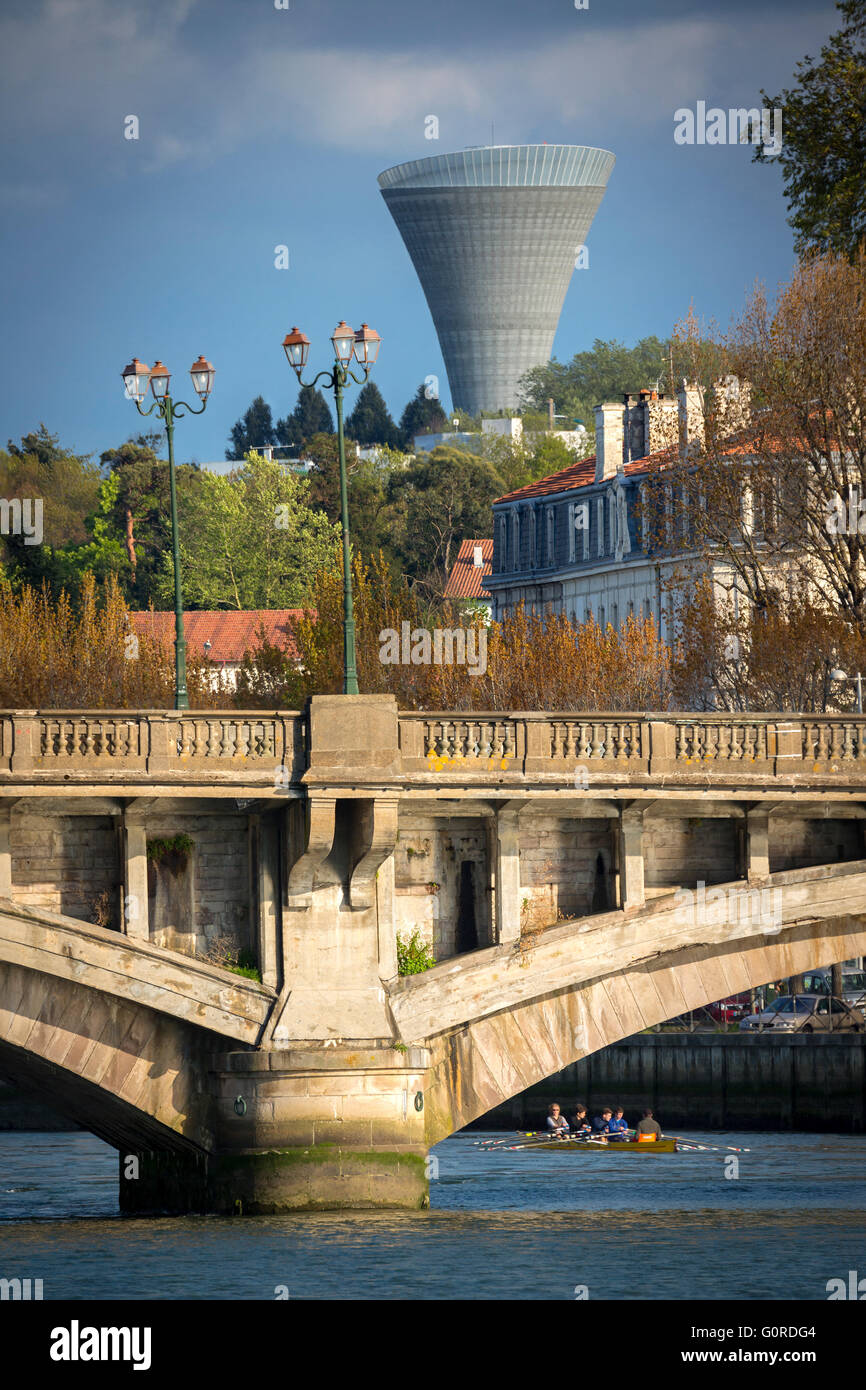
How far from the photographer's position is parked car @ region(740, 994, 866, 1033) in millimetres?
70750

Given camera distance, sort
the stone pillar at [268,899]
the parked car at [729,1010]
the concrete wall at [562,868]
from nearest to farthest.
→ the stone pillar at [268,899], the concrete wall at [562,868], the parked car at [729,1010]

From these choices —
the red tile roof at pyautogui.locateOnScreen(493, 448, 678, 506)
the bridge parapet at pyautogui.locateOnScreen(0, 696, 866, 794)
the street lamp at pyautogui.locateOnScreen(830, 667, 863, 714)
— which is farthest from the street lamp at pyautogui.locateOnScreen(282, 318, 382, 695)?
the red tile roof at pyautogui.locateOnScreen(493, 448, 678, 506)

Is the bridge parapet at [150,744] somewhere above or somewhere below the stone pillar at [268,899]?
above

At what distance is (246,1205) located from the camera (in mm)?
40781

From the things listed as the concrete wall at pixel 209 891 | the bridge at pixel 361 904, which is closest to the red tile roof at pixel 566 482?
the bridge at pixel 361 904

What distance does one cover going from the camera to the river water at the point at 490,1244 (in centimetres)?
3600

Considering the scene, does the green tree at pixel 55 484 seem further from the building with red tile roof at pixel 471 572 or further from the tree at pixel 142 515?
the building with red tile roof at pixel 471 572

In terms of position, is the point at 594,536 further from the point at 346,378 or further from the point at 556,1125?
the point at 346,378

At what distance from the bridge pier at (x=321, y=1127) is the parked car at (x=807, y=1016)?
30604mm

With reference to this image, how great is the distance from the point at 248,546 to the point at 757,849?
306 ft

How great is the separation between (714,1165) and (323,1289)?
24366mm

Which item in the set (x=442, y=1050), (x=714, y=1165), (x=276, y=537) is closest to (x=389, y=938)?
(x=442, y=1050)

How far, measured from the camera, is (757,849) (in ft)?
140

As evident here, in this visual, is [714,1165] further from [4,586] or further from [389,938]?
[4,586]
